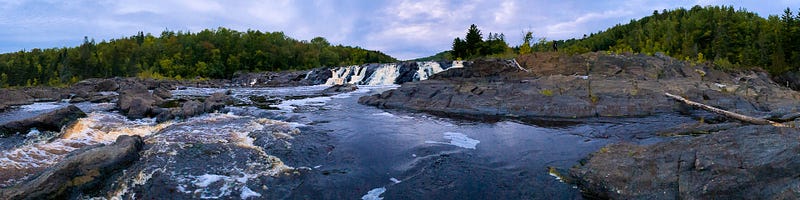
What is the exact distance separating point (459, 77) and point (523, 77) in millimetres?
5788

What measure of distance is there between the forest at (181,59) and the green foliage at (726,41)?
61.2 meters

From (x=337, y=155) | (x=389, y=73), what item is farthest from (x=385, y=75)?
(x=337, y=155)

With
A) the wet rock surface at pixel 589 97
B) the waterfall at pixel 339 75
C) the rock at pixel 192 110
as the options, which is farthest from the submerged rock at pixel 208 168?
the waterfall at pixel 339 75

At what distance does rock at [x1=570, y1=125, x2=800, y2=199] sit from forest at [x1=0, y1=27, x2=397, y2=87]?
278 ft

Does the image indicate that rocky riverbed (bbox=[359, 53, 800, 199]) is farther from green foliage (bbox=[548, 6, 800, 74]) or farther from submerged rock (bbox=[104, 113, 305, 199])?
green foliage (bbox=[548, 6, 800, 74])

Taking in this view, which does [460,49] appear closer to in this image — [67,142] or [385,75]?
[385,75]

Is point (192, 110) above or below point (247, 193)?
above

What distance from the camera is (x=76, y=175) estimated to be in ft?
24.2

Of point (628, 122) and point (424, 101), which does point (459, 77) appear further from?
point (628, 122)

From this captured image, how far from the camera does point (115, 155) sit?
8.52 meters

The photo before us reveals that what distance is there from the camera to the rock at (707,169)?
567 cm

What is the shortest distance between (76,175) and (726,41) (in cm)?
7201

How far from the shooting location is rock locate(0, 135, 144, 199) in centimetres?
672

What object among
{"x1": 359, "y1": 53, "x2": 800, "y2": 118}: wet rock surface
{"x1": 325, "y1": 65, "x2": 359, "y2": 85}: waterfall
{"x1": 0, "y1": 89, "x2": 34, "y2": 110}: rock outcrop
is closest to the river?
{"x1": 359, "y1": 53, "x2": 800, "y2": 118}: wet rock surface
